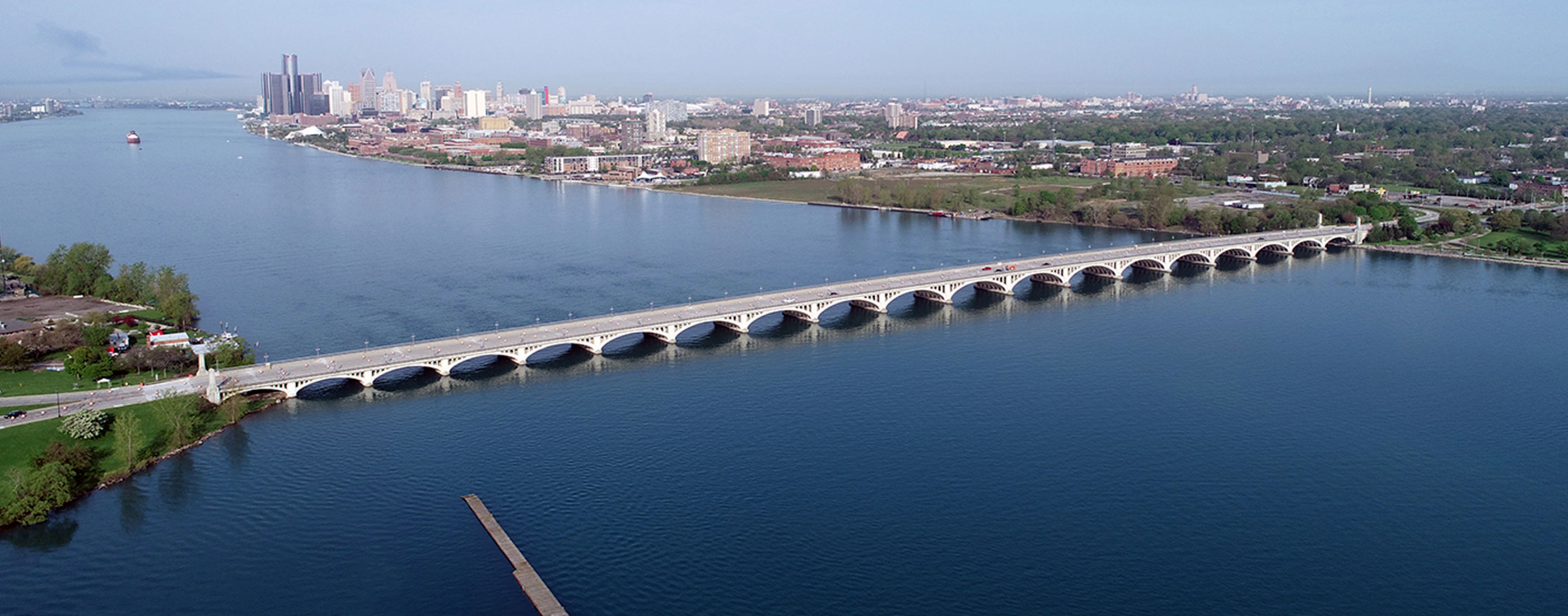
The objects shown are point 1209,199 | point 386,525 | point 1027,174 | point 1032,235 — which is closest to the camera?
point 386,525

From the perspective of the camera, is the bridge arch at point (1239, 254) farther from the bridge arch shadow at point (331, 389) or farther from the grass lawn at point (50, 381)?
the grass lawn at point (50, 381)

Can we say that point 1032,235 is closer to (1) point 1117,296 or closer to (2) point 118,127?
(1) point 1117,296

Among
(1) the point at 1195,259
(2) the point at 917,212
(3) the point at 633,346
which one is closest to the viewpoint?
(3) the point at 633,346

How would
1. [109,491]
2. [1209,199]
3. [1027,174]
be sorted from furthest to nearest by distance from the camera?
1. [1027,174]
2. [1209,199]
3. [109,491]

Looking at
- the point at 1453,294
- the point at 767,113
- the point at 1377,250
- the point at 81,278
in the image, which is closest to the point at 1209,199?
the point at 1377,250

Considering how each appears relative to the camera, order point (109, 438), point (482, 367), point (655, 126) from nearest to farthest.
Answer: point (109, 438)
point (482, 367)
point (655, 126)

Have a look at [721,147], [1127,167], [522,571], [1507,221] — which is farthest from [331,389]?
[721,147]

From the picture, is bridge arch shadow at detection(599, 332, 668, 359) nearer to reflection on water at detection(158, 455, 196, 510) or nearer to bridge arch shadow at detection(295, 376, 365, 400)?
bridge arch shadow at detection(295, 376, 365, 400)

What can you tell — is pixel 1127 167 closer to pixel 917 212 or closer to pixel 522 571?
pixel 917 212
